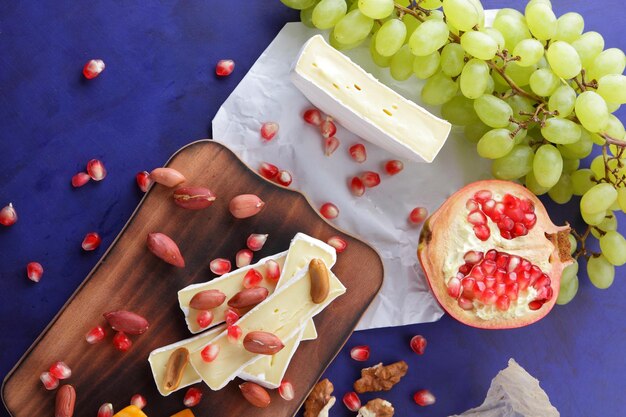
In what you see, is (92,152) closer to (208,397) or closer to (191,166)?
(191,166)

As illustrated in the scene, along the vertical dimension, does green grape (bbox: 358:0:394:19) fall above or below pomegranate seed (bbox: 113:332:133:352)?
above

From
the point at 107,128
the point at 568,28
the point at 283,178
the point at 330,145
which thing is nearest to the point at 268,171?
the point at 283,178

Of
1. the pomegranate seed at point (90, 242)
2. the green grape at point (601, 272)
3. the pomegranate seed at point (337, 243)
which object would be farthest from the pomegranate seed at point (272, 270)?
the green grape at point (601, 272)

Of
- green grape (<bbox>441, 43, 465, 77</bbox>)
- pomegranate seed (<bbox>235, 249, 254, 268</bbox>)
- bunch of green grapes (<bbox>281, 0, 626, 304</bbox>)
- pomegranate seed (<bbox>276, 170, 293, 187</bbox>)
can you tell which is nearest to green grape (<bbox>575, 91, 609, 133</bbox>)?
bunch of green grapes (<bbox>281, 0, 626, 304</bbox>)

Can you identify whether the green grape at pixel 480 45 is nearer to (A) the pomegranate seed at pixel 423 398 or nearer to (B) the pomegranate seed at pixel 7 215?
(A) the pomegranate seed at pixel 423 398

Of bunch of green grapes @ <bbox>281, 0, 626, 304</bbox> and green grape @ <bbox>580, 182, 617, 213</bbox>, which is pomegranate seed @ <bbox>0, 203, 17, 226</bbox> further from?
green grape @ <bbox>580, 182, 617, 213</bbox>

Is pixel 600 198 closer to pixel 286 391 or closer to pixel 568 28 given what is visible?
pixel 568 28
